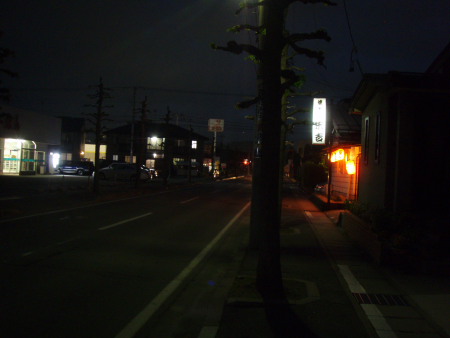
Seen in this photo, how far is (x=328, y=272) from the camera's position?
8.10 metres

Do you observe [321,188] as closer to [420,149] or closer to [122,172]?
[122,172]

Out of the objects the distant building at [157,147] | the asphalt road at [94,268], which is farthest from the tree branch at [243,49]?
the distant building at [157,147]

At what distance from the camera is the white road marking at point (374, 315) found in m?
5.11

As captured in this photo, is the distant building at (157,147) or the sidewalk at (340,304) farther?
the distant building at (157,147)

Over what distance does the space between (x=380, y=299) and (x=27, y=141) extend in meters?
44.1

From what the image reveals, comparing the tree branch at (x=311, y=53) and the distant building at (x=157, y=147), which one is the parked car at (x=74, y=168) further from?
the tree branch at (x=311, y=53)

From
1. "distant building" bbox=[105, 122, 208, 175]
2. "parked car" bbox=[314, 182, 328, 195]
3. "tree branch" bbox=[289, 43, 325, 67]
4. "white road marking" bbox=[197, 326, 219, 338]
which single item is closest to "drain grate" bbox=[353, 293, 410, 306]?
"white road marking" bbox=[197, 326, 219, 338]

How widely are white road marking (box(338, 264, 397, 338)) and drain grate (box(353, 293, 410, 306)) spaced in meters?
0.18

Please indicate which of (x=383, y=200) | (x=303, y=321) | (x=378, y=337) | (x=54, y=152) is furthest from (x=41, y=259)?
(x=54, y=152)

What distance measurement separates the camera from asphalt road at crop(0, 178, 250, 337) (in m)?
5.29

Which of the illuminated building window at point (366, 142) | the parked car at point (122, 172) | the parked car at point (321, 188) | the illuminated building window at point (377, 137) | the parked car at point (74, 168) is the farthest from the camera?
the parked car at point (74, 168)

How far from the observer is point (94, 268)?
793cm

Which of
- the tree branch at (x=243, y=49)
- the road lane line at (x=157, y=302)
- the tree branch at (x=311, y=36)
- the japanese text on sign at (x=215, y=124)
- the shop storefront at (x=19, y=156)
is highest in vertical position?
the japanese text on sign at (x=215, y=124)

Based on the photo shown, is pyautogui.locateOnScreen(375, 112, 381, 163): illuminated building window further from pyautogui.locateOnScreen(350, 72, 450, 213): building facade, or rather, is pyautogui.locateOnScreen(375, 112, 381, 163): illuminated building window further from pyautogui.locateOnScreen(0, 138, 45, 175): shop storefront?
pyautogui.locateOnScreen(0, 138, 45, 175): shop storefront
